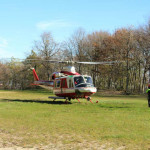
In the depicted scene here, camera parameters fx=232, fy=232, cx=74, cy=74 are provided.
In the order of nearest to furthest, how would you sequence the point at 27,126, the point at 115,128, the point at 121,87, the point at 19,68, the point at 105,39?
the point at 115,128 < the point at 27,126 < the point at 105,39 < the point at 121,87 < the point at 19,68

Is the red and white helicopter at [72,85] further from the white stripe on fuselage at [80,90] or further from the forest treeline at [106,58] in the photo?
the forest treeline at [106,58]

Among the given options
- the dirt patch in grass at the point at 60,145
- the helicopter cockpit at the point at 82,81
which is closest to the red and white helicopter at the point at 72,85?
the helicopter cockpit at the point at 82,81

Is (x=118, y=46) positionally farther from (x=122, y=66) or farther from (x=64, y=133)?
(x=64, y=133)

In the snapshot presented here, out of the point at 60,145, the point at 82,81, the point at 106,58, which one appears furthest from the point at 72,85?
the point at 106,58

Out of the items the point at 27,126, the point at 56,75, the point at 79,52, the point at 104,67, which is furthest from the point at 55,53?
the point at 27,126

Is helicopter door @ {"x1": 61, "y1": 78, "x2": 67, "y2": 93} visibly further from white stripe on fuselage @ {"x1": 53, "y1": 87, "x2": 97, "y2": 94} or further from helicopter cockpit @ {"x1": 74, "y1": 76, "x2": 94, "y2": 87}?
helicopter cockpit @ {"x1": 74, "y1": 76, "x2": 94, "y2": 87}

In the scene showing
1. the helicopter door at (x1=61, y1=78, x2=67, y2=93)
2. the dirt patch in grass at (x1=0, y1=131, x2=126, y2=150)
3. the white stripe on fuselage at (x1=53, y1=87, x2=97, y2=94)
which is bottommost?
the dirt patch in grass at (x1=0, y1=131, x2=126, y2=150)

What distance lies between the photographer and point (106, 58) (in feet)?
156

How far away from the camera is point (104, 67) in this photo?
51.4 metres

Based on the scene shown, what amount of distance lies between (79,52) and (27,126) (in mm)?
44318

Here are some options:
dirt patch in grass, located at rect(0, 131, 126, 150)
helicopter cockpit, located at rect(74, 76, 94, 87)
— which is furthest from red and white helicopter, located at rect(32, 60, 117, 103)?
dirt patch in grass, located at rect(0, 131, 126, 150)

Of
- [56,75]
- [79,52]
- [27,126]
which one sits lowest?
[27,126]

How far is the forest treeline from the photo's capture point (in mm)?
43406

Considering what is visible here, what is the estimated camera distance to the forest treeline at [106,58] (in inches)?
1709
